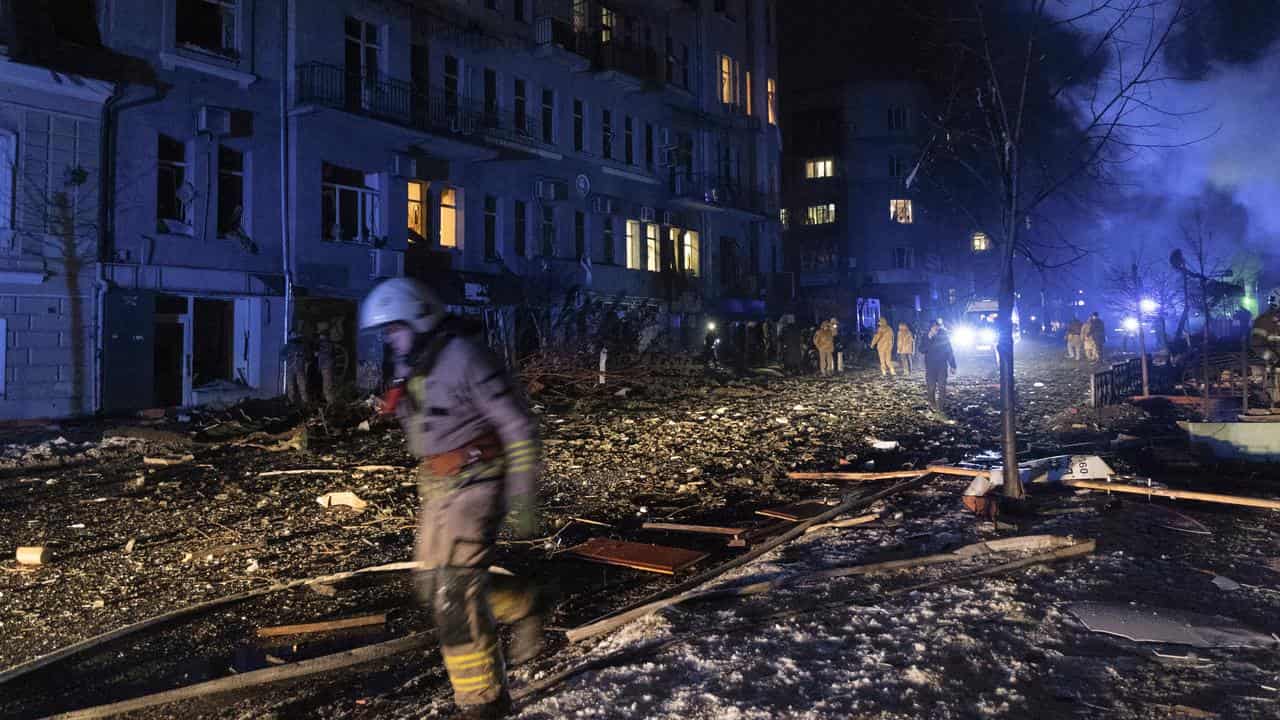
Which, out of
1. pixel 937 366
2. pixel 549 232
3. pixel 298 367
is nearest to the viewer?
pixel 937 366

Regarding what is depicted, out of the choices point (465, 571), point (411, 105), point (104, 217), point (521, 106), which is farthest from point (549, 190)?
point (465, 571)

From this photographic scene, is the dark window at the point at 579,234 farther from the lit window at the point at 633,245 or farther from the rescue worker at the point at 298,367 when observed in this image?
the rescue worker at the point at 298,367

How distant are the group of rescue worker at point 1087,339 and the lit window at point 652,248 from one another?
54.8 ft

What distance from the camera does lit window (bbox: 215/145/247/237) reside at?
19.3 metres

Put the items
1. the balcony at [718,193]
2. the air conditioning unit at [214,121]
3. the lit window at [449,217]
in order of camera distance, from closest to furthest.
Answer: the air conditioning unit at [214,121] → the lit window at [449,217] → the balcony at [718,193]

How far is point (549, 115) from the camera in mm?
27938

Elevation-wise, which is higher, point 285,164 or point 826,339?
point 285,164

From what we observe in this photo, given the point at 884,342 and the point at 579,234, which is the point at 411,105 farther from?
the point at 884,342

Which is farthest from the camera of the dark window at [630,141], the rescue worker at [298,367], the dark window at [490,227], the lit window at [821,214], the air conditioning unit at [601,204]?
the lit window at [821,214]

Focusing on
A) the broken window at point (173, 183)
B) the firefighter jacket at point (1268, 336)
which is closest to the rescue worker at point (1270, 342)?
the firefighter jacket at point (1268, 336)

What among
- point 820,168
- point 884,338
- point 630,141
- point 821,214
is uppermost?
point 820,168

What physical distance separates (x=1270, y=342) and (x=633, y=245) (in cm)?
2204

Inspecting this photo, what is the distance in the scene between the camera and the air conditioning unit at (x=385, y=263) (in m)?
22.0

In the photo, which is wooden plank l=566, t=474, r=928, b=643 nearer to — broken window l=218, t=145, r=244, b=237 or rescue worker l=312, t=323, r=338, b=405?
rescue worker l=312, t=323, r=338, b=405
